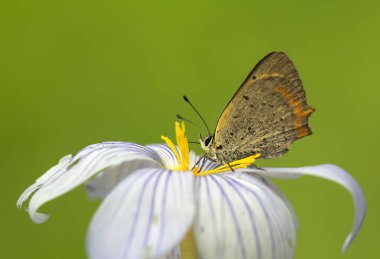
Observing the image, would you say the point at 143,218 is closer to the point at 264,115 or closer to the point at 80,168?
the point at 80,168

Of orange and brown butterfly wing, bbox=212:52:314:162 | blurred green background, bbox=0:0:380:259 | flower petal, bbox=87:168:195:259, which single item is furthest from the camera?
blurred green background, bbox=0:0:380:259

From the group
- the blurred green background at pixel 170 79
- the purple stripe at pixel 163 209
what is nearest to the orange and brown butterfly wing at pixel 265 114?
the purple stripe at pixel 163 209

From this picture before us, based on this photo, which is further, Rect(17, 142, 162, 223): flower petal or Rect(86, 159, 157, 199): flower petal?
Rect(86, 159, 157, 199): flower petal

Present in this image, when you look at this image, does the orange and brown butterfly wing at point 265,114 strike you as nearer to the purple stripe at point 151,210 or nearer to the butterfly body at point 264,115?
the butterfly body at point 264,115

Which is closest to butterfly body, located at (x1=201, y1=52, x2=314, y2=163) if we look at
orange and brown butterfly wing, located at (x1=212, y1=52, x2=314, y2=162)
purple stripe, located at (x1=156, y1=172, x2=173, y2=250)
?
orange and brown butterfly wing, located at (x1=212, y1=52, x2=314, y2=162)

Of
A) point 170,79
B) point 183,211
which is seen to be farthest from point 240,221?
point 170,79

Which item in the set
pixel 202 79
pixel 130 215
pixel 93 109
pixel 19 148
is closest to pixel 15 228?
pixel 19 148

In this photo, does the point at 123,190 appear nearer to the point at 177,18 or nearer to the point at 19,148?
the point at 19,148

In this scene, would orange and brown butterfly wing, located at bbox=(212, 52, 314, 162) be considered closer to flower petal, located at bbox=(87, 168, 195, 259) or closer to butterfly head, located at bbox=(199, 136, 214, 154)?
butterfly head, located at bbox=(199, 136, 214, 154)
